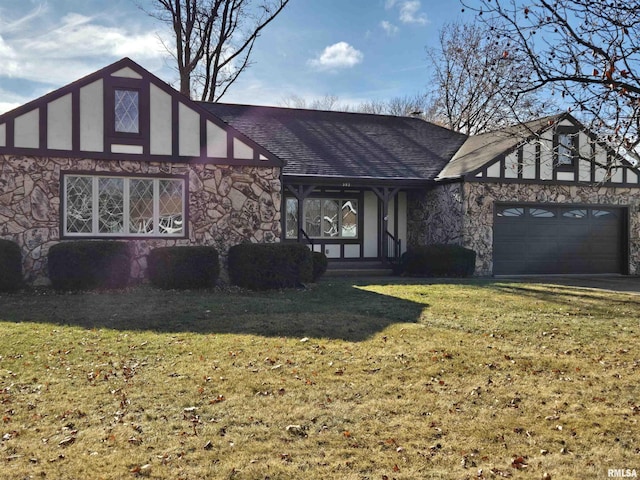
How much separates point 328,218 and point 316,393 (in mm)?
13326

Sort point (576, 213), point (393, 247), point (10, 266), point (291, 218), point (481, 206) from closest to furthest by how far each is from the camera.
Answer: point (10, 266), point (481, 206), point (291, 218), point (576, 213), point (393, 247)

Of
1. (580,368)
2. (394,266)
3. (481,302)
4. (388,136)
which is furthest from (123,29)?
(580,368)

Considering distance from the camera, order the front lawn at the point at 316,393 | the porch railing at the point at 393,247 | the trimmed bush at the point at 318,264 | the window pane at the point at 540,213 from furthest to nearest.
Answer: the porch railing at the point at 393,247 → the window pane at the point at 540,213 → the trimmed bush at the point at 318,264 → the front lawn at the point at 316,393

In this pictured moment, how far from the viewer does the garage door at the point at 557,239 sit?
17234 mm

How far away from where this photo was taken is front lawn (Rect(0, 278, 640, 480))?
3.84 m

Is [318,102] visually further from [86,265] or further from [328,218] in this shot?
[86,265]

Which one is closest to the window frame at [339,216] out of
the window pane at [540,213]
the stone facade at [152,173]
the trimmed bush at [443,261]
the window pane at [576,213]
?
the trimmed bush at [443,261]

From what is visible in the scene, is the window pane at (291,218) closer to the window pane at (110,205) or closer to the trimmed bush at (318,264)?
the trimmed bush at (318,264)

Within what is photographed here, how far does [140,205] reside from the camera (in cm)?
1290

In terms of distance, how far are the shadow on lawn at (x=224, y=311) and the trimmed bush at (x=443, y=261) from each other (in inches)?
180

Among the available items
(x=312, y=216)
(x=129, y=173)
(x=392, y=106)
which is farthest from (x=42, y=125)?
(x=392, y=106)

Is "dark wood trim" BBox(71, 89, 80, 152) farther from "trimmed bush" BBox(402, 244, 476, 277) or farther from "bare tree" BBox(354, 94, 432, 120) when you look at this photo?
"bare tree" BBox(354, 94, 432, 120)

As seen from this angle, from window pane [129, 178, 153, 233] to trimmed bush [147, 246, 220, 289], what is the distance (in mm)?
935

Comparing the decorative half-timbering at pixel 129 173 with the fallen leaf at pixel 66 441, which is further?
the decorative half-timbering at pixel 129 173
